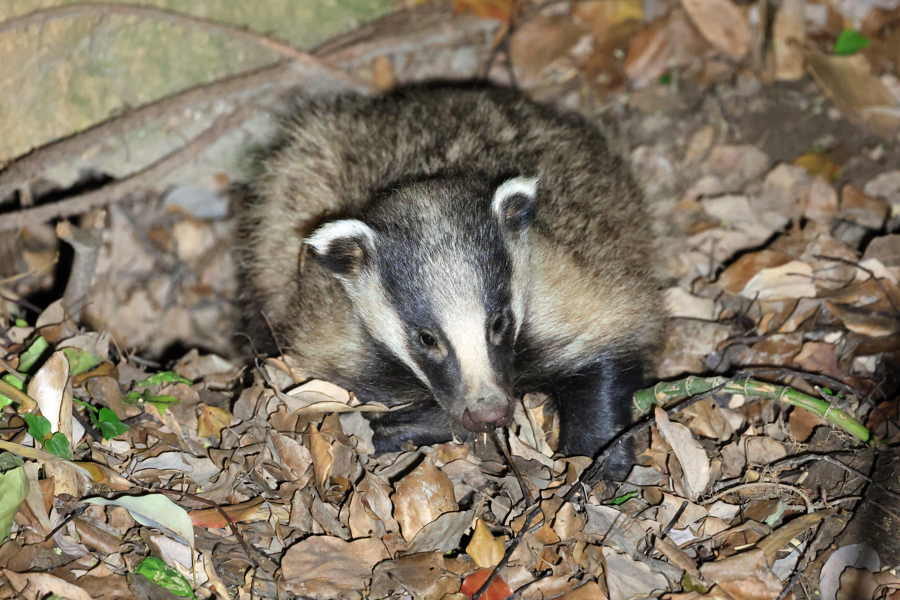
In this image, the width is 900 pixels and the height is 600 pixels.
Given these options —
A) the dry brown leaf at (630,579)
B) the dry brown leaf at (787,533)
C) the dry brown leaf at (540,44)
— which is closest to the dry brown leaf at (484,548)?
the dry brown leaf at (630,579)

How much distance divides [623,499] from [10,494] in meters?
2.84

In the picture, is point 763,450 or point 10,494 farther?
point 763,450

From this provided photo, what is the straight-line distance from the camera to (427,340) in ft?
12.5

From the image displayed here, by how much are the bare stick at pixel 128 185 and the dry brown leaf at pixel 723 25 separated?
155 inches

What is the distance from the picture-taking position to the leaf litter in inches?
136

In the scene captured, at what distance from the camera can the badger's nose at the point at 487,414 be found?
11.9 feet

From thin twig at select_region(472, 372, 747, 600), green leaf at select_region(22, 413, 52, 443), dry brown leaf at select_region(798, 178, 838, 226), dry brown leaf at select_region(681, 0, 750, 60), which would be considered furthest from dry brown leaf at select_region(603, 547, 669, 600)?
dry brown leaf at select_region(681, 0, 750, 60)

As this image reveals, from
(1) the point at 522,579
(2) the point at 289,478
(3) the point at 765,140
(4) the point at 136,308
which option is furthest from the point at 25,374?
(3) the point at 765,140

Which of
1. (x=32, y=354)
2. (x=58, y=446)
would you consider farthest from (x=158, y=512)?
(x=32, y=354)

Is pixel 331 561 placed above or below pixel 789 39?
below

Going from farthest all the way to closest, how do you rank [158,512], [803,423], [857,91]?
[857,91]
[803,423]
[158,512]

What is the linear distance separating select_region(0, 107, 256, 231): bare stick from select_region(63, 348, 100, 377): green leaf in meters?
1.37

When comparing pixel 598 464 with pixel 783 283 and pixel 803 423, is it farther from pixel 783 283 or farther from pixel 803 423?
pixel 783 283

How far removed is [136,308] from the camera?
640 cm
